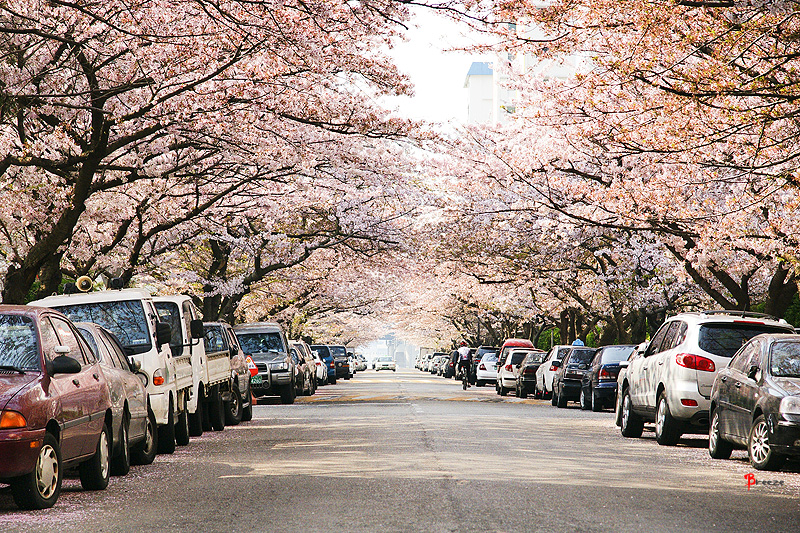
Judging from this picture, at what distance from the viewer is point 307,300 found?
52.7 metres

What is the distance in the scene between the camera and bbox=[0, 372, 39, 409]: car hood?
866 cm

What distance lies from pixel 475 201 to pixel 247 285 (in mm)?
7625

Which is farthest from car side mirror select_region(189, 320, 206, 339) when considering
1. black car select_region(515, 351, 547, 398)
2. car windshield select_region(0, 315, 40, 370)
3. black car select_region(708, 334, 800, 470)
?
black car select_region(515, 351, 547, 398)

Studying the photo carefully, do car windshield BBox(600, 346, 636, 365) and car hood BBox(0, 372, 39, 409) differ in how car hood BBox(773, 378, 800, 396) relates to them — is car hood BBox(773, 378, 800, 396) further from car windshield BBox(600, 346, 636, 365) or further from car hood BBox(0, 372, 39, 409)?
car windshield BBox(600, 346, 636, 365)

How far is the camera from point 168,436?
47.2 ft

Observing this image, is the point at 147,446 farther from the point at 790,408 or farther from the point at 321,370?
the point at 321,370

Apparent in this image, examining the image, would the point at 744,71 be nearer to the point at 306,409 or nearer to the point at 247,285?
the point at 306,409

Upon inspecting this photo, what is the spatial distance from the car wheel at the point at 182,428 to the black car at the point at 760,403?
724 cm

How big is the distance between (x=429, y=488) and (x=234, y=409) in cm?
1077

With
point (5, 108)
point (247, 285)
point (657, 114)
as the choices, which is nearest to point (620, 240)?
point (247, 285)

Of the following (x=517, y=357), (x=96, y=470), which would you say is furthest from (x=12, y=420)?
(x=517, y=357)

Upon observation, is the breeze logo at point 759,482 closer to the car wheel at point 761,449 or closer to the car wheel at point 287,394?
the car wheel at point 761,449

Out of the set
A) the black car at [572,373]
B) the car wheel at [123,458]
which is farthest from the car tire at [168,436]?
the black car at [572,373]

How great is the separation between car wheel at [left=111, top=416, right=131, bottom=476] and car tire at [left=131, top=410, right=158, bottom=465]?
2.95 ft
